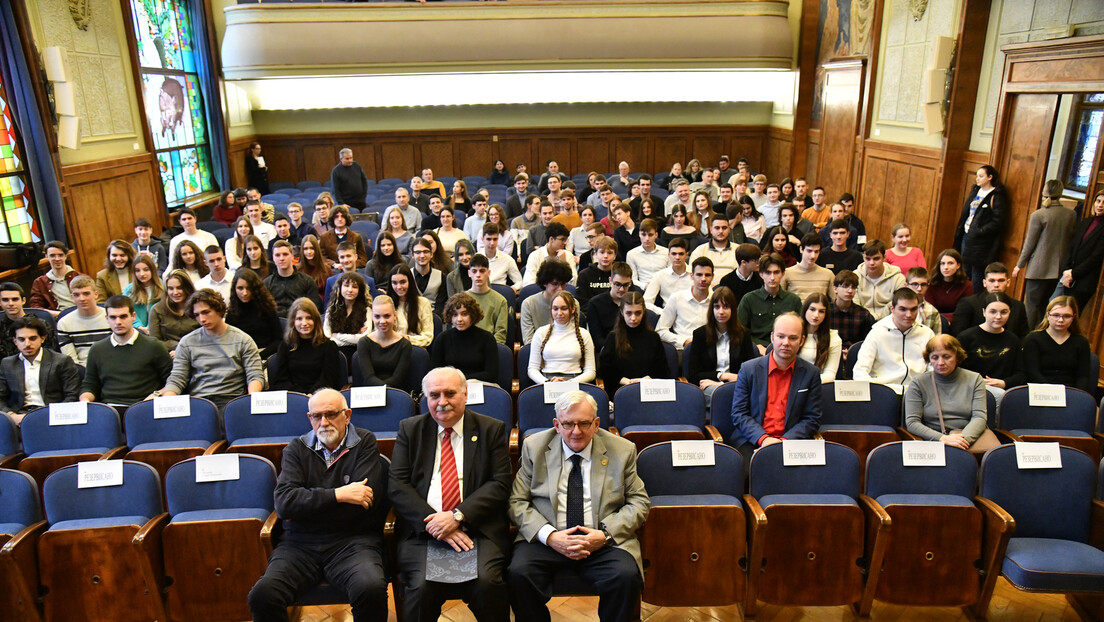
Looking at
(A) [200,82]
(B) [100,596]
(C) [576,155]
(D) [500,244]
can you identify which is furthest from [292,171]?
(B) [100,596]

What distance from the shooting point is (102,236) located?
294 inches

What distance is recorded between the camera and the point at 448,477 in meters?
2.88

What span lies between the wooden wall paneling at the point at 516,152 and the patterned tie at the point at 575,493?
10818mm

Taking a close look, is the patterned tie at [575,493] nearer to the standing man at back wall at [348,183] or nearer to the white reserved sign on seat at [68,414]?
the white reserved sign on seat at [68,414]

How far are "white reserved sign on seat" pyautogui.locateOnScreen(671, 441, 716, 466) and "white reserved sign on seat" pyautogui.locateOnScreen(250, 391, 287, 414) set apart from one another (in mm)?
1968

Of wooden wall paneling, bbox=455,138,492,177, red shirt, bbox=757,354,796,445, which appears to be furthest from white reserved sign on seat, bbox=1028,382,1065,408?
wooden wall paneling, bbox=455,138,492,177

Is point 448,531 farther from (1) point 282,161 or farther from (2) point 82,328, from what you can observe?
(1) point 282,161

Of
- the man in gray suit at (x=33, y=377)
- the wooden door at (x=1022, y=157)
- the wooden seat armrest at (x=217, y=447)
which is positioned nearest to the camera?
the wooden seat armrest at (x=217, y=447)

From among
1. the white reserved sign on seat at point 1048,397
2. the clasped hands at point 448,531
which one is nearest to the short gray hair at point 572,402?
the clasped hands at point 448,531

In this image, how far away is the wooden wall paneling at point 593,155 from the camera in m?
13.2

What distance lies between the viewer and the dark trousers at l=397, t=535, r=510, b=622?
2.66 m

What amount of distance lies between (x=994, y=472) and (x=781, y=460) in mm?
911

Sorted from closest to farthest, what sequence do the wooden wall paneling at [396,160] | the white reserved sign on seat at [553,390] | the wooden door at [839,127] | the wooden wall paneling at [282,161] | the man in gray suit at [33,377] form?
the white reserved sign on seat at [553,390], the man in gray suit at [33,377], the wooden door at [839,127], the wooden wall paneling at [282,161], the wooden wall paneling at [396,160]

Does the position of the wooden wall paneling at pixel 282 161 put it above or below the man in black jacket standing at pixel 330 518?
above
